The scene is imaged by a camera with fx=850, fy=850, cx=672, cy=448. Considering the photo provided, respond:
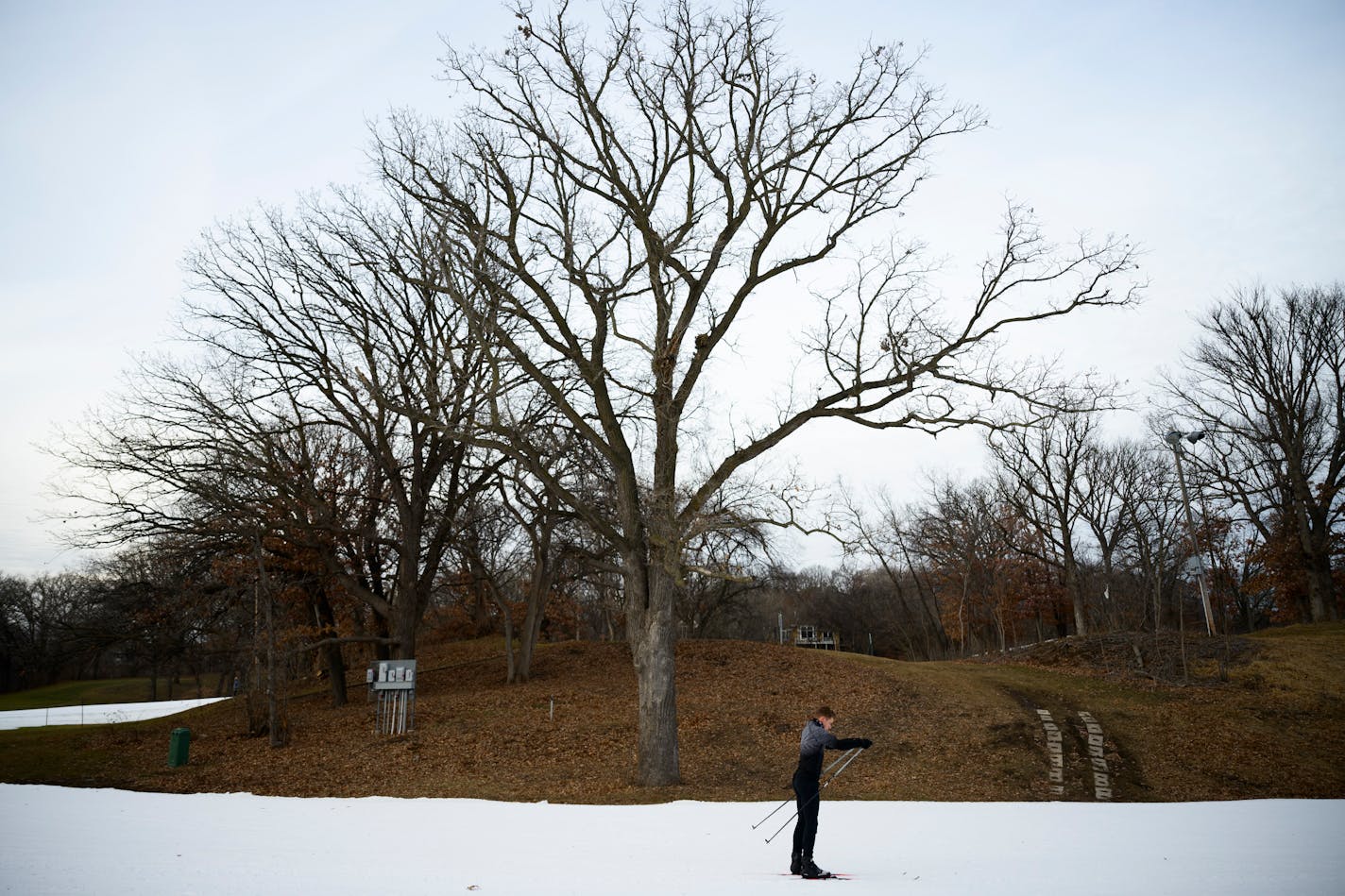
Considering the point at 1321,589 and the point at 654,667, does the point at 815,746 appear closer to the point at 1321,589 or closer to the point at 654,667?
the point at 654,667

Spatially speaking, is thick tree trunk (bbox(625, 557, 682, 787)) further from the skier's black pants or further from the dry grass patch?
the skier's black pants

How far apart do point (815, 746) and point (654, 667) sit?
637 centimetres

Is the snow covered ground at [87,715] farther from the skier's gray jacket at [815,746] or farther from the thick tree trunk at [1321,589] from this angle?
the thick tree trunk at [1321,589]

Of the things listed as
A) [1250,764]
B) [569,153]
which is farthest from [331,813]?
[1250,764]

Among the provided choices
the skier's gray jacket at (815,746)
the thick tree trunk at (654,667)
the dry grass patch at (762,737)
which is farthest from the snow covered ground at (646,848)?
the dry grass patch at (762,737)

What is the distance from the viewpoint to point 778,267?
1625 cm

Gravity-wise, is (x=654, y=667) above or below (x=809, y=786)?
above

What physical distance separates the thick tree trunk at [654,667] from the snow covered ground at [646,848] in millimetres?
1620

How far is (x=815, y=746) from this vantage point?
875 cm

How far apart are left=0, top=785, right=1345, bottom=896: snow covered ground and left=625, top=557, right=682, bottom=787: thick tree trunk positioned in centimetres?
162

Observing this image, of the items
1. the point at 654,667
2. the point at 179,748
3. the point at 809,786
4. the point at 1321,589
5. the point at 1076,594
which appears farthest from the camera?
the point at 1076,594

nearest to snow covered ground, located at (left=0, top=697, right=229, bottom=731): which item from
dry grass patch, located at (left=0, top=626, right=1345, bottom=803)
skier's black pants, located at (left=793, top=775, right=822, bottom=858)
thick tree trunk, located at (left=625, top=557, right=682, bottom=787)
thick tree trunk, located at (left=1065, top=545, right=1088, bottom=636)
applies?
dry grass patch, located at (left=0, top=626, right=1345, bottom=803)

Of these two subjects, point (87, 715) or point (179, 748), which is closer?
point (179, 748)

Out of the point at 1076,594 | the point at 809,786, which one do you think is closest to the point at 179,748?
the point at 809,786
